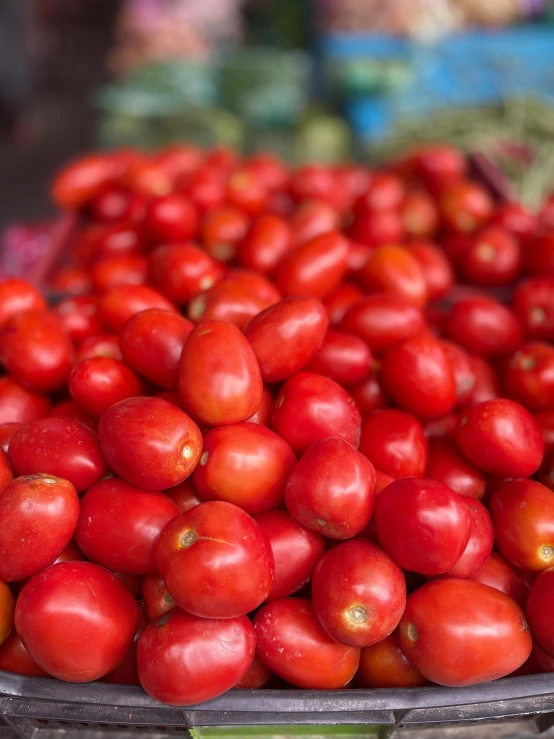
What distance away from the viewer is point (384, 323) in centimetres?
157

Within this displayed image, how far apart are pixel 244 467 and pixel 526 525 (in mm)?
554

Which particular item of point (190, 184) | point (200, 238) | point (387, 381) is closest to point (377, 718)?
point (387, 381)

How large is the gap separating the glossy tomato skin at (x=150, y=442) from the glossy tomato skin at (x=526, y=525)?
0.62 m

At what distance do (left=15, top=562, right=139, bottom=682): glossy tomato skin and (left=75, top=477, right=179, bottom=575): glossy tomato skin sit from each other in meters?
0.05

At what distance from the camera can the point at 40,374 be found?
4.92 feet

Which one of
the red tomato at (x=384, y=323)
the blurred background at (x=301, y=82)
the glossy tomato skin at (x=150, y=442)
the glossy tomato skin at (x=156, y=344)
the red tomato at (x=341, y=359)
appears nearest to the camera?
the glossy tomato skin at (x=150, y=442)

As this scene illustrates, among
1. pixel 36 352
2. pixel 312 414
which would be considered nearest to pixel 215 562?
pixel 312 414

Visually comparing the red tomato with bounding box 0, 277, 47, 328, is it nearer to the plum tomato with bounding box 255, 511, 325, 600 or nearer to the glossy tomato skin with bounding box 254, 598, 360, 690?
the plum tomato with bounding box 255, 511, 325, 600

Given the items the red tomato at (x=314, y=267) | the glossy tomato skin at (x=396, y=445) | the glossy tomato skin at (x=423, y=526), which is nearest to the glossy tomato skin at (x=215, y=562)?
the glossy tomato skin at (x=423, y=526)

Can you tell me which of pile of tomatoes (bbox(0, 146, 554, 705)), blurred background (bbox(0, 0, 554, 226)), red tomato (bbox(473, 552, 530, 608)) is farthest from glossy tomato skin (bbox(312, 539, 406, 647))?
blurred background (bbox(0, 0, 554, 226))

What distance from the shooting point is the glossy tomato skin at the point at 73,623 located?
1.05 meters

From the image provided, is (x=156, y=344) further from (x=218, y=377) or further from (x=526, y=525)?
(x=526, y=525)

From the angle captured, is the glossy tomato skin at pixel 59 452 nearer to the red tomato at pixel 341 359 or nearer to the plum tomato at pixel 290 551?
the plum tomato at pixel 290 551

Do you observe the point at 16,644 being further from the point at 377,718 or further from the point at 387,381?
the point at 387,381
